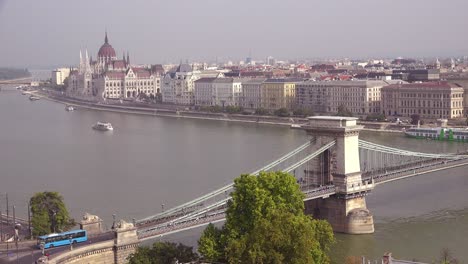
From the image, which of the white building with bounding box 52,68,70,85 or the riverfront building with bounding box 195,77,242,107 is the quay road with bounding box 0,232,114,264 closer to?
the riverfront building with bounding box 195,77,242,107

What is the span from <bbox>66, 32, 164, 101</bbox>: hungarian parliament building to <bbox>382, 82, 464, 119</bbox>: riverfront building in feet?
63.8

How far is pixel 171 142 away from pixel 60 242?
14.6m

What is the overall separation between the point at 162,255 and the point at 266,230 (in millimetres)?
1135

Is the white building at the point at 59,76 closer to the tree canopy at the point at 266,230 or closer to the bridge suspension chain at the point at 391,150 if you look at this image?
the bridge suspension chain at the point at 391,150

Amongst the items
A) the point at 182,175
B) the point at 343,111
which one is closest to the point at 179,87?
the point at 343,111

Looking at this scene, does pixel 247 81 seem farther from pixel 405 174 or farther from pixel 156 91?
pixel 405 174

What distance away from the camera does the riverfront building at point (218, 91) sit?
3706 cm

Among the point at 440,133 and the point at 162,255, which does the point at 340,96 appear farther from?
the point at 162,255

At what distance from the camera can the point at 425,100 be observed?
91.8ft

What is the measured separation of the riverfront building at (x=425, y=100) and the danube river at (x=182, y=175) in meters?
3.54

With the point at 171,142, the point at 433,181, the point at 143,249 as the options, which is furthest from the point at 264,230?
the point at 171,142

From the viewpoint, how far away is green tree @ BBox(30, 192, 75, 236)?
32.2 feet

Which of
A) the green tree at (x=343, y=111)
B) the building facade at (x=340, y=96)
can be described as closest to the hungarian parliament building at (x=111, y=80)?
the building facade at (x=340, y=96)

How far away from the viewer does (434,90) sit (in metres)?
27.6
